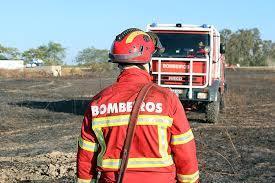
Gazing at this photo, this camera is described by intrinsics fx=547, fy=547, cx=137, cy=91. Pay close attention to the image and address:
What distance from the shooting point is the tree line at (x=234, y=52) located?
111 meters

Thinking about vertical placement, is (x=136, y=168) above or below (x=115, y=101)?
below

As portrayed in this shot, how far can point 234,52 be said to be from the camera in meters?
112

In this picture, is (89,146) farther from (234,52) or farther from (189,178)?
(234,52)

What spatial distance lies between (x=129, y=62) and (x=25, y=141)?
9071mm

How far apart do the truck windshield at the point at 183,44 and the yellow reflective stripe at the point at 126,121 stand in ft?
37.8

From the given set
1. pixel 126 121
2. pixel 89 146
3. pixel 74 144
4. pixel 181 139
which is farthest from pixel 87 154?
pixel 74 144

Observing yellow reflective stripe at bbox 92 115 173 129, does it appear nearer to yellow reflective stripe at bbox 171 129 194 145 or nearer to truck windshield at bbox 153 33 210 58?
yellow reflective stripe at bbox 171 129 194 145

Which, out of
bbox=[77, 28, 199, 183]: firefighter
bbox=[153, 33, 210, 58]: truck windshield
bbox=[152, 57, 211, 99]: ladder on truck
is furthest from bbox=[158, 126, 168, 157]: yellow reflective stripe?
bbox=[153, 33, 210, 58]: truck windshield

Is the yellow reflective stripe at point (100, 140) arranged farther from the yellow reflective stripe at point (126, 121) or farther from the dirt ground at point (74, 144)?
the dirt ground at point (74, 144)

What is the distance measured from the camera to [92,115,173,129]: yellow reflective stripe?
308 centimetres

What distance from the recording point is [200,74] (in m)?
14.6

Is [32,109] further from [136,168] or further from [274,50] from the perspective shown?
[274,50]

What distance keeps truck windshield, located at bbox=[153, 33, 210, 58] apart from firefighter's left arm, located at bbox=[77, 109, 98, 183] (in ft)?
37.6

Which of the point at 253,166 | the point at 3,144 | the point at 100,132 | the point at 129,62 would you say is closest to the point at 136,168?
the point at 100,132
